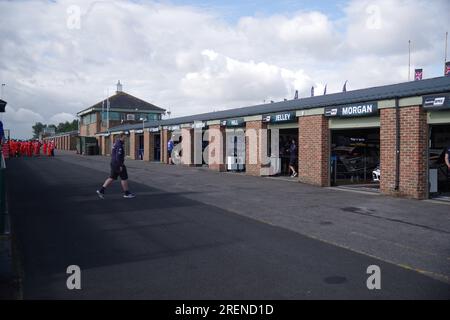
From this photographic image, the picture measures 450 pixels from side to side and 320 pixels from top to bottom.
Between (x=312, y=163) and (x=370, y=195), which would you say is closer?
(x=370, y=195)

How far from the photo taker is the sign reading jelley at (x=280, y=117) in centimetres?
1841

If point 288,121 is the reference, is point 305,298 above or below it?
below

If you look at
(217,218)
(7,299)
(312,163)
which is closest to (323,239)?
(217,218)

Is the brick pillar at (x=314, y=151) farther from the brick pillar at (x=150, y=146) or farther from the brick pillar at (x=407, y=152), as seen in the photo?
the brick pillar at (x=150, y=146)

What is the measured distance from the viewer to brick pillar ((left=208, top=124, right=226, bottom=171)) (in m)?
24.5

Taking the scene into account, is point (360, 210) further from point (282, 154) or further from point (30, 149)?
point (30, 149)

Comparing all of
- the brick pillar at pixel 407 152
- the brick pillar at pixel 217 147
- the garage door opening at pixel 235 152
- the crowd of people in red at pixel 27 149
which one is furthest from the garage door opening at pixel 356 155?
the crowd of people in red at pixel 27 149

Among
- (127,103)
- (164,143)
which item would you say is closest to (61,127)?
(127,103)

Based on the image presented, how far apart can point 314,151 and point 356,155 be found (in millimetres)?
3756

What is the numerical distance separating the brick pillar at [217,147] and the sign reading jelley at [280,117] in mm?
4477

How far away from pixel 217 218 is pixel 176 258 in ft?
10.6

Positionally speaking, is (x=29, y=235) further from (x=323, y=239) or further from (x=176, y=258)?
(x=323, y=239)
